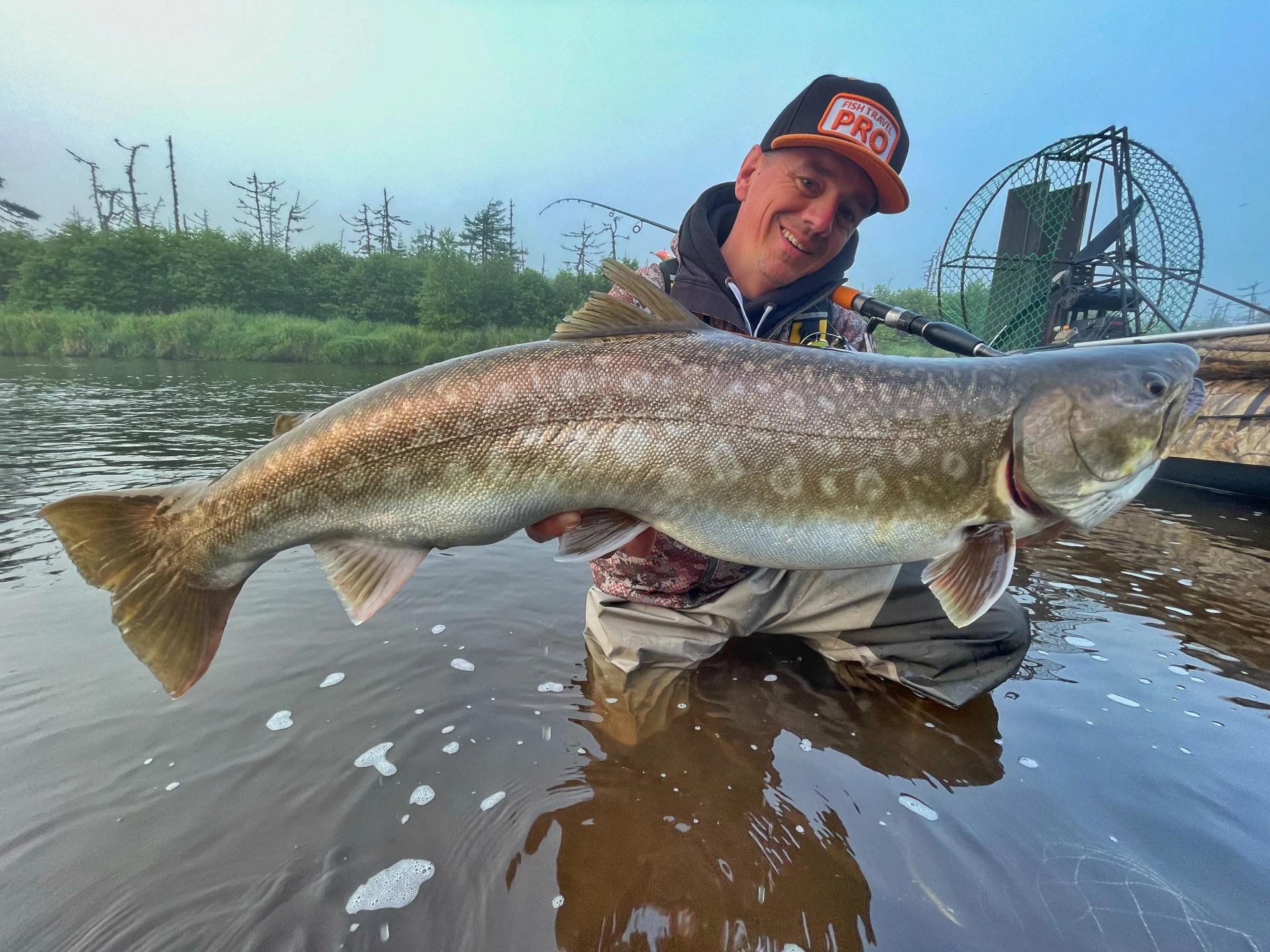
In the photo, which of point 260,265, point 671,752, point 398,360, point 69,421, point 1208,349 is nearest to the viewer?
point 671,752

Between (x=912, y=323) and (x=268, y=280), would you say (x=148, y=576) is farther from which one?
(x=268, y=280)

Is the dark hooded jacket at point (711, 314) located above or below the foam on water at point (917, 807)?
above

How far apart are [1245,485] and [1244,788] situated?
726cm

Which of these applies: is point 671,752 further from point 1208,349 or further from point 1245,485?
point 1245,485

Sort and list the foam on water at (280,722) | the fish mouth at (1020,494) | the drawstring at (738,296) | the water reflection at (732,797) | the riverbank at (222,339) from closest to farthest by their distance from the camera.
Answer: the water reflection at (732,797) < the fish mouth at (1020,494) < the foam on water at (280,722) < the drawstring at (738,296) < the riverbank at (222,339)

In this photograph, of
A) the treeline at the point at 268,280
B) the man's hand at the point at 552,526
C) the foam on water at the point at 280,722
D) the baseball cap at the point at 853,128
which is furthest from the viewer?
the treeline at the point at 268,280

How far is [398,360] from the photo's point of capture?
27.9 m

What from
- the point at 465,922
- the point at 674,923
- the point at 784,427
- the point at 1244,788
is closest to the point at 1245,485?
the point at 1244,788

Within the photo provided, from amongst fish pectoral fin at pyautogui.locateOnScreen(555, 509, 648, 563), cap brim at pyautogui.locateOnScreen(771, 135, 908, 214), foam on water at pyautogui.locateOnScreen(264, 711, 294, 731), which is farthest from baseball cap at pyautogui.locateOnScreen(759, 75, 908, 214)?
foam on water at pyautogui.locateOnScreen(264, 711, 294, 731)

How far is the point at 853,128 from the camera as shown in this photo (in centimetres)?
275

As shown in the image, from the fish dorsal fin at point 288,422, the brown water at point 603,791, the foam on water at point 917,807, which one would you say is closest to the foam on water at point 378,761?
the brown water at point 603,791

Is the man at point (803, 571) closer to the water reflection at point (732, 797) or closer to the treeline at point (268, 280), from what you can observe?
the water reflection at point (732, 797)

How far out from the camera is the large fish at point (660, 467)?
190cm

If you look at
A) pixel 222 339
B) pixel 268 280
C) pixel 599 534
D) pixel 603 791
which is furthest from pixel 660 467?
pixel 268 280
